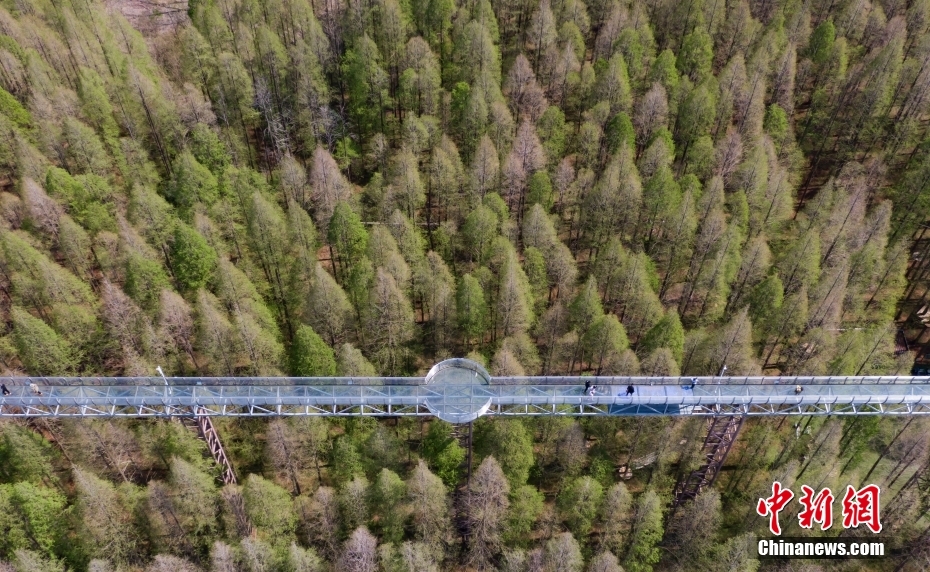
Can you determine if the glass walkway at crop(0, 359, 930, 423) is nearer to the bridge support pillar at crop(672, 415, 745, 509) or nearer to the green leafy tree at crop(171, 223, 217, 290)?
the bridge support pillar at crop(672, 415, 745, 509)

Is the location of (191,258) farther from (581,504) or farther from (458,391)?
(581,504)

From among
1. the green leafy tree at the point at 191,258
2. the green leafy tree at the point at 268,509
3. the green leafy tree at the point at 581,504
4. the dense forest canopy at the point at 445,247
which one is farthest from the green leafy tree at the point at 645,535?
the green leafy tree at the point at 191,258

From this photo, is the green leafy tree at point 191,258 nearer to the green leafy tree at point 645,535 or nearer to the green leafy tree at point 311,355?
the green leafy tree at point 311,355

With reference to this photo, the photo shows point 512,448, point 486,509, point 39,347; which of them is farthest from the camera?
point 39,347

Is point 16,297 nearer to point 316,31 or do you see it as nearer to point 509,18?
point 316,31

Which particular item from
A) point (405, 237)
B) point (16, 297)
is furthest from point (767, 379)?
point (16, 297)

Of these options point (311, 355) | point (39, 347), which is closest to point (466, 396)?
point (311, 355)

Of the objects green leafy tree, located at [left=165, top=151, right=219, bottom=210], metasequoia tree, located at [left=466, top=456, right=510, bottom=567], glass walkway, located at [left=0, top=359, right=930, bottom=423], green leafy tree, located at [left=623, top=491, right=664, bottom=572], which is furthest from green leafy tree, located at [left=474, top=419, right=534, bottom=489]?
green leafy tree, located at [left=165, top=151, right=219, bottom=210]
